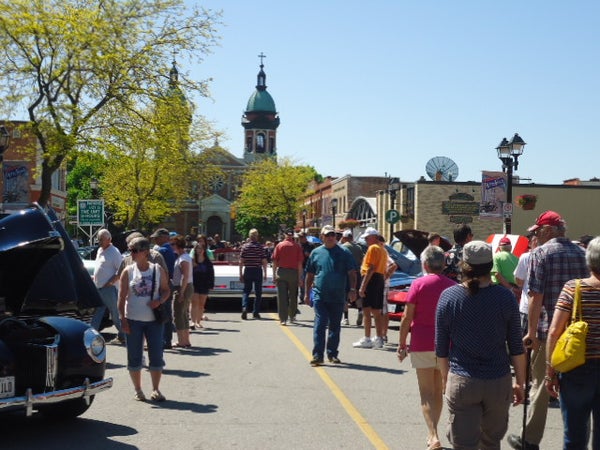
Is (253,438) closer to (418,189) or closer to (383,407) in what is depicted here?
(383,407)

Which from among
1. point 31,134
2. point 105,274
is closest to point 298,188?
point 31,134

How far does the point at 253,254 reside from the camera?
19578 millimetres

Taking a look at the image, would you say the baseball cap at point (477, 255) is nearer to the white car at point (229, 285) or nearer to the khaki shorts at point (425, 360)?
the khaki shorts at point (425, 360)

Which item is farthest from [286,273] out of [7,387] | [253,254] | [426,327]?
[7,387]

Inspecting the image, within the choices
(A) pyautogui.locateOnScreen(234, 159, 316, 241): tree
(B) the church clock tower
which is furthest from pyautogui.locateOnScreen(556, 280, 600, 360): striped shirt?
(B) the church clock tower

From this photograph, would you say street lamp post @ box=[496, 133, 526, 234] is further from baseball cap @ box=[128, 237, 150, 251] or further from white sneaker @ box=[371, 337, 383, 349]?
baseball cap @ box=[128, 237, 150, 251]

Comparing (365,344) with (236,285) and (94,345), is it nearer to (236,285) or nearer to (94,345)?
(94,345)

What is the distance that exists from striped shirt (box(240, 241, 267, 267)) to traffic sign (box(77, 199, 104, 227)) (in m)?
12.3

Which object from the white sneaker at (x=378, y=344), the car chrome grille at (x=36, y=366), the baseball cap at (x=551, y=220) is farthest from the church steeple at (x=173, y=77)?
the baseball cap at (x=551, y=220)

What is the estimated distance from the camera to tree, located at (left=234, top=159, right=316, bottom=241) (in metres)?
87.6

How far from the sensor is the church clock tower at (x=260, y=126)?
139 metres

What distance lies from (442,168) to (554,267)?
163 feet

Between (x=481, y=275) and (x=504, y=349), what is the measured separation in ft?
1.53

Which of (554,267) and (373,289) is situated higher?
(554,267)
